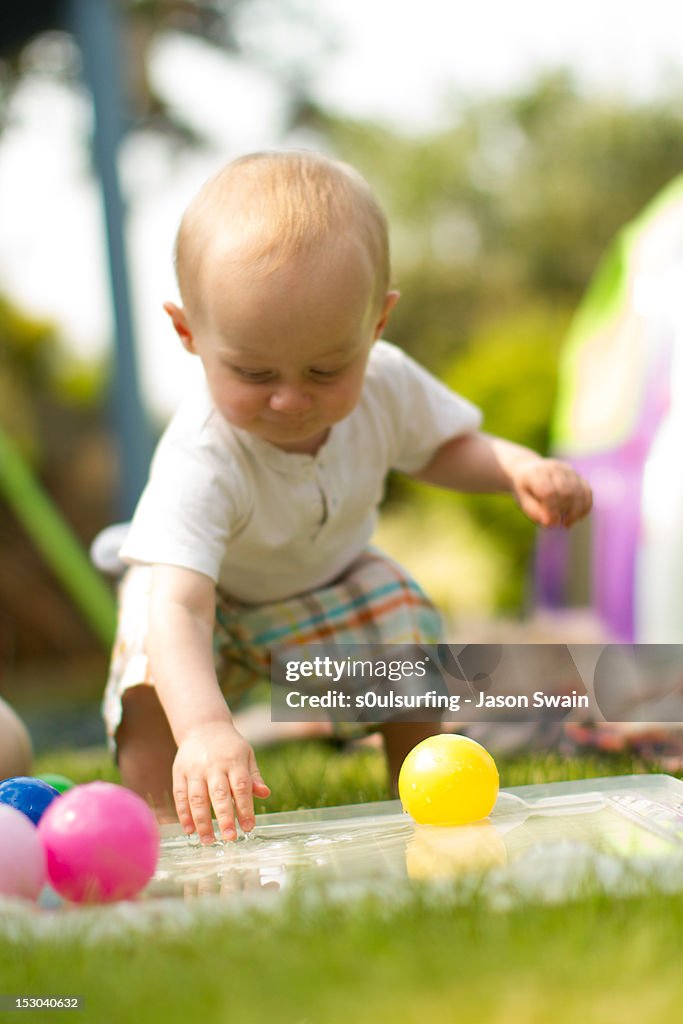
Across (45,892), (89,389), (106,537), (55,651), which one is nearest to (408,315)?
(89,389)

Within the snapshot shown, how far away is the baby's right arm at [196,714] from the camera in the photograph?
1194 mm

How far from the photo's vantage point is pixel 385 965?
0.83 m

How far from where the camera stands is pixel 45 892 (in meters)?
1.10

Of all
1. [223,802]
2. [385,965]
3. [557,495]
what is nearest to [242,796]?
[223,802]

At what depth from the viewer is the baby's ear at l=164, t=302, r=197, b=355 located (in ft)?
5.00

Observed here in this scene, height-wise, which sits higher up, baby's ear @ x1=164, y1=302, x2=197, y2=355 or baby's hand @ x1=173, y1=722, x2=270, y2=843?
baby's ear @ x1=164, y1=302, x2=197, y2=355

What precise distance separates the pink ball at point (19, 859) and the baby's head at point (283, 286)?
0.57m

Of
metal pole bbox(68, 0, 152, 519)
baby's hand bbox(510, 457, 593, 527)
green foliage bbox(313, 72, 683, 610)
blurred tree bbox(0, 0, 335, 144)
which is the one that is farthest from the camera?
green foliage bbox(313, 72, 683, 610)

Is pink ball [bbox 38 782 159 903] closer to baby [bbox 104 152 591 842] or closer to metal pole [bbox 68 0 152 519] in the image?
baby [bbox 104 152 591 842]

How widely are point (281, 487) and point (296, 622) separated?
0.74 ft

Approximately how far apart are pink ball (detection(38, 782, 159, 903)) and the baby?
0.36ft

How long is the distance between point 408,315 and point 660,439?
6737 millimetres

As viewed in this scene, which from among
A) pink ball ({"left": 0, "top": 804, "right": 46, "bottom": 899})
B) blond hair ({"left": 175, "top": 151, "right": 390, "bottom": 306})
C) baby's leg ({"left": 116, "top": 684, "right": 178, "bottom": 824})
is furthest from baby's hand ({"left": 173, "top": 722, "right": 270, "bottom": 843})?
blond hair ({"left": 175, "top": 151, "right": 390, "bottom": 306})

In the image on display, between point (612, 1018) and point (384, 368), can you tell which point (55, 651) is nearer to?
point (384, 368)
